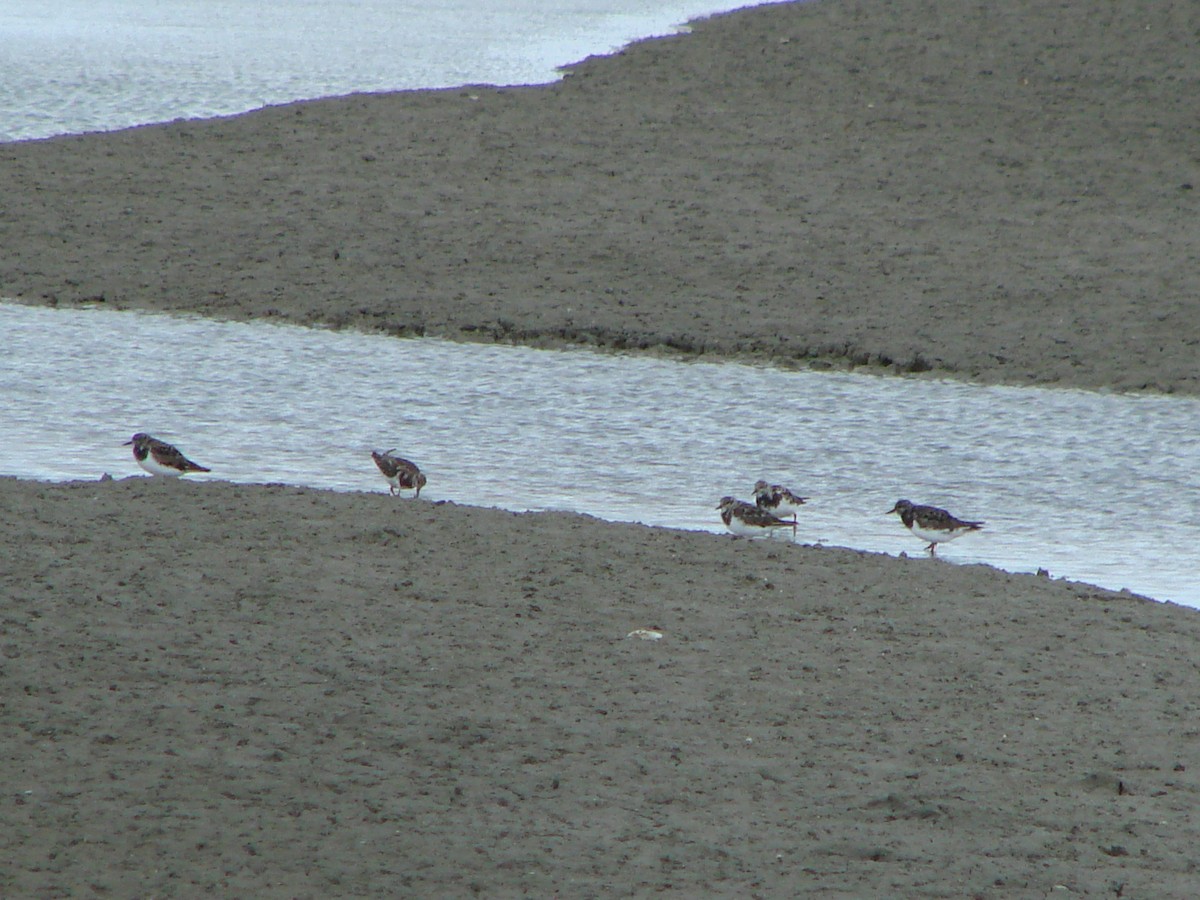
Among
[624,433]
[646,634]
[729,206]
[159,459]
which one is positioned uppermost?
[729,206]

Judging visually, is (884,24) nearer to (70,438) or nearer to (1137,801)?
(70,438)

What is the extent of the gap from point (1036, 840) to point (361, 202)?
42.5ft

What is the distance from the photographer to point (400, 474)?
9938mm

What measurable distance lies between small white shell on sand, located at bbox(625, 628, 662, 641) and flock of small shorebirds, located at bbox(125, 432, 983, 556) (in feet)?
5.55

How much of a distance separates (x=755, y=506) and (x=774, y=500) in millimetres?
136

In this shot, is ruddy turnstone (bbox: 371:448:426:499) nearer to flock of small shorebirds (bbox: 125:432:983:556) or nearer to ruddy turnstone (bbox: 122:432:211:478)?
flock of small shorebirds (bbox: 125:432:983:556)

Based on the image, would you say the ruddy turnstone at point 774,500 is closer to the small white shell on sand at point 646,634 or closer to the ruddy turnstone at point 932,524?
the ruddy turnstone at point 932,524

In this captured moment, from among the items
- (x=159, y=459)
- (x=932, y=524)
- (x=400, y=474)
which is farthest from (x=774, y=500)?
(x=159, y=459)

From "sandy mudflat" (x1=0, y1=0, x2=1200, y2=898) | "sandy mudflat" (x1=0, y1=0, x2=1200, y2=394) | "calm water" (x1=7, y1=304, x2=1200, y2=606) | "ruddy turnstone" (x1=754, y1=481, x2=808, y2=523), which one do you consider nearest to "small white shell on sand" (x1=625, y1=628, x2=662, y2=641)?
"sandy mudflat" (x1=0, y1=0, x2=1200, y2=898)

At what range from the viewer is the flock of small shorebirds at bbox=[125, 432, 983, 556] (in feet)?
31.0

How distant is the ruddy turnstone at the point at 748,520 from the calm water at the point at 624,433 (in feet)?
1.58

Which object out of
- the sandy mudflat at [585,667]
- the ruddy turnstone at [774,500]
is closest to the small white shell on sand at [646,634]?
the sandy mudflat at [585,667]

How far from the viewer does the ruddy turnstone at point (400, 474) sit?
32.4 ft

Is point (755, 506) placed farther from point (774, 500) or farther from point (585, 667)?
point (585, 667)
